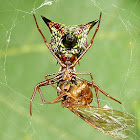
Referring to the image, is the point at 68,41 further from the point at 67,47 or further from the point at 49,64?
the point at 49,64

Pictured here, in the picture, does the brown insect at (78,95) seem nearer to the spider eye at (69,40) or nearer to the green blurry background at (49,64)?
the spider eye at (69,40)

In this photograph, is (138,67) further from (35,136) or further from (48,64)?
(35,136)

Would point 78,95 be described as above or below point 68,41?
below

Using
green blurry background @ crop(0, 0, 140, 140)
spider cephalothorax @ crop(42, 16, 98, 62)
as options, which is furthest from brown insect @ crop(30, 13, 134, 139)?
green blurry background @ crop(0, 0, 140, 140)

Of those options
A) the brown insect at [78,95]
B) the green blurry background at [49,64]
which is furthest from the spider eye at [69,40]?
the green blurry background at [49,64]

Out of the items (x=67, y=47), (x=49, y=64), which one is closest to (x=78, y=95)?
(x=67, y=47)

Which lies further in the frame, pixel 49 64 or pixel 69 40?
pixel 49 64

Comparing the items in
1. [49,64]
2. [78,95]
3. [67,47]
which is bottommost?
[78,95]
